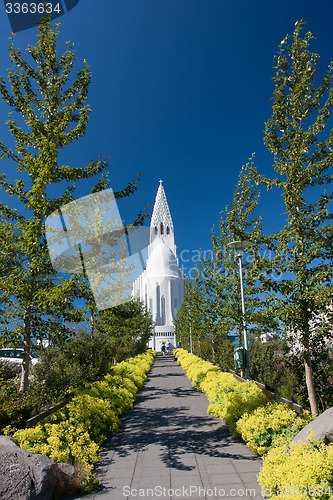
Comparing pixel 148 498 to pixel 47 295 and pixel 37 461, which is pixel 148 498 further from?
pixel 47 295

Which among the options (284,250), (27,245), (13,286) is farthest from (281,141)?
(13,286)

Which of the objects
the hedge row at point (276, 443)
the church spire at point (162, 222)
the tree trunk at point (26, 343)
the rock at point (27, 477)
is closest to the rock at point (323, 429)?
the hedge row at point (276, 443)

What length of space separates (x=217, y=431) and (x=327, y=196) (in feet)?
18.8

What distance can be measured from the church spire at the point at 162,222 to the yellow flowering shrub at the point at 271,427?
88394 mm

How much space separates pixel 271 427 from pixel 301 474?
242 cm

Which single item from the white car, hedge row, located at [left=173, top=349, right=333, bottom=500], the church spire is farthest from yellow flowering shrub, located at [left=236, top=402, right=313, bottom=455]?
the church spire

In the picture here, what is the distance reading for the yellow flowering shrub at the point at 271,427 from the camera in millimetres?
5254

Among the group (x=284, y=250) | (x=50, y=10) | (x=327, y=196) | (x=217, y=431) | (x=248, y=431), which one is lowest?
(x=217, y=431)

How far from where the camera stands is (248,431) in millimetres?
5746

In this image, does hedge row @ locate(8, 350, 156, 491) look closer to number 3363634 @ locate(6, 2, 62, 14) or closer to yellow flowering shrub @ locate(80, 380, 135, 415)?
yellow flowering shrub @ locate(80, 380, 135, 415)

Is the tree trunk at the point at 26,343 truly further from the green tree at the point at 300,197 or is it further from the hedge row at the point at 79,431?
the green tree at the point at 300,197

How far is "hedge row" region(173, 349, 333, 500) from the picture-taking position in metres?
3.11
